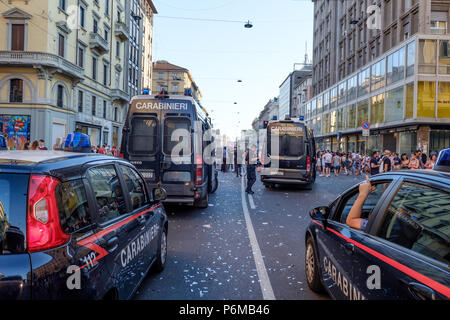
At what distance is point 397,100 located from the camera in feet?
97.7

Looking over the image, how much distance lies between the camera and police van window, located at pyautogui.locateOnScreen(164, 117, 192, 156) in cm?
755

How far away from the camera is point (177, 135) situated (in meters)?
7.60

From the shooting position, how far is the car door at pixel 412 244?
180 cm

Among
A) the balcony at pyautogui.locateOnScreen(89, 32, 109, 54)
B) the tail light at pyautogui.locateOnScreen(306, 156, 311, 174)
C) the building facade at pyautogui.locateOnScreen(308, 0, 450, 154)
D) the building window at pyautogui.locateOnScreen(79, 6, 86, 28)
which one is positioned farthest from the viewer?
the balcony at pyautogui.locateOnScreen(89, 32, 109, 54)

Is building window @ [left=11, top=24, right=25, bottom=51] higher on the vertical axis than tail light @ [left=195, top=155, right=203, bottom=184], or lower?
higher

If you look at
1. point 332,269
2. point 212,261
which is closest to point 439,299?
point 332,269

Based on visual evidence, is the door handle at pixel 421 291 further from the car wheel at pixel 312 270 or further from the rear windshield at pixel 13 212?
the rear windshield at pixel 13 212

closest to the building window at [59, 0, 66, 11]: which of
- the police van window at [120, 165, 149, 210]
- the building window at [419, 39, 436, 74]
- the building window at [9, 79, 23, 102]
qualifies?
the building window at [9, 79, 23, 102]

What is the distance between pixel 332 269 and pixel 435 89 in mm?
29924

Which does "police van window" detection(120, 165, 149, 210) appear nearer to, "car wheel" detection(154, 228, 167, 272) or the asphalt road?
"car wheel" detection(154, 228, 167, 272)

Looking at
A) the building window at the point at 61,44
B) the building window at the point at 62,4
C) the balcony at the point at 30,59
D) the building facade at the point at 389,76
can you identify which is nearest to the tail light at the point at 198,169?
the balcony at the point at 30,59

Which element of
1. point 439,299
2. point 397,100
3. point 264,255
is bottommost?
point 264,255

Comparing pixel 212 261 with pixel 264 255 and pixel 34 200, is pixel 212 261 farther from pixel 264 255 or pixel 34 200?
pixel 34 200

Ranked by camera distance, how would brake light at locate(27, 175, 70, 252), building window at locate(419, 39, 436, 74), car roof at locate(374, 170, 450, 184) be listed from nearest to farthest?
1. brake light at locate(27, 175, 70, 252)
2. car roof at locate(374, 170, 450, 184)
3. building window at locate(419, 39, 436, 74)
